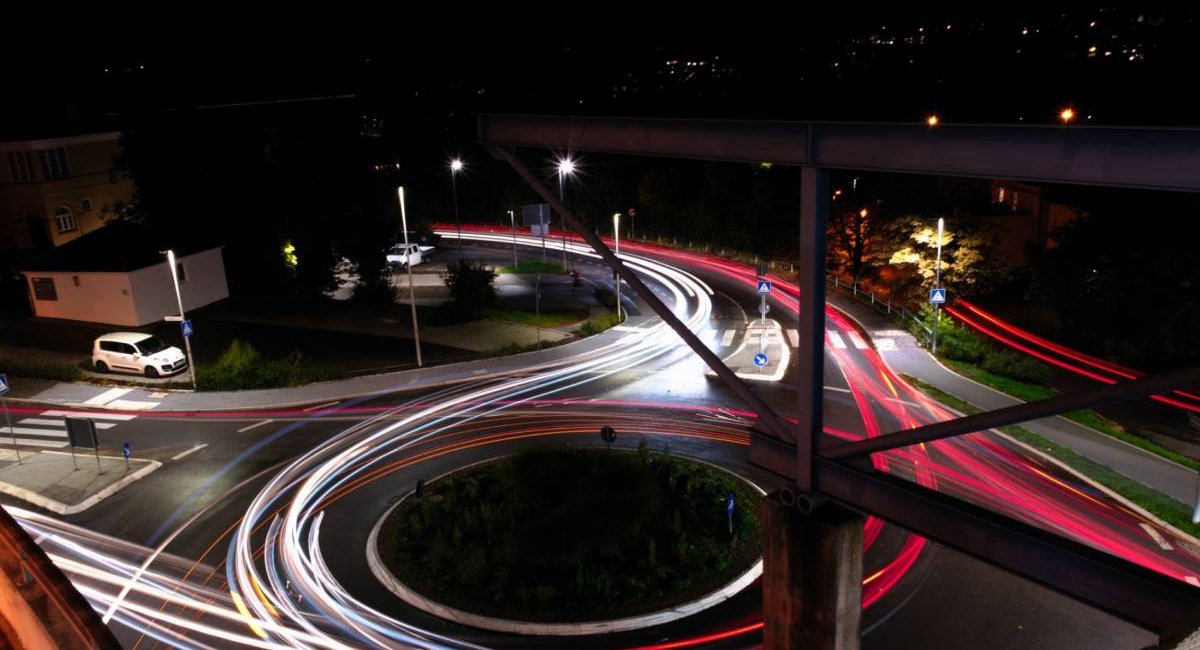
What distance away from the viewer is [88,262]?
111 ft

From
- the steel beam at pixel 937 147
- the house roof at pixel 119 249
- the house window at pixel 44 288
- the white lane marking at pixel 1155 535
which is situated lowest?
the white lane marking at pixel 1155 535

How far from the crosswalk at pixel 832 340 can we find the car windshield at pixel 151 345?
19.6 meters

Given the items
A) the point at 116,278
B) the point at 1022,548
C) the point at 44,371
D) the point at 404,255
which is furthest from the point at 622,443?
the point at 404,255

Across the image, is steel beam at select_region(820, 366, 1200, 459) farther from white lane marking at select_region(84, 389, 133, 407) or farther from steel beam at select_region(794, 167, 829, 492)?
white lane marking at select_region(84, 389, 133, 407)

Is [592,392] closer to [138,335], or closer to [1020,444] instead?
[1020,444]

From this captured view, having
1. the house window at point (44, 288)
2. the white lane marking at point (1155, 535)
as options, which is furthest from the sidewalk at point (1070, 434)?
the house window at point (44, 288)

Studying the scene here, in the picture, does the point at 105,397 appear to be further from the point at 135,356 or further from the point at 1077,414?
the point at 1077,414

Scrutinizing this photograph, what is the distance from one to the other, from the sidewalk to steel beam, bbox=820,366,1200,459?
14.2 metres

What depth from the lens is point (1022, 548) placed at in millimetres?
5965

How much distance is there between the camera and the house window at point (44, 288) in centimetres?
3434

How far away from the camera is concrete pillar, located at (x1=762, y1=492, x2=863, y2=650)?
7449mm

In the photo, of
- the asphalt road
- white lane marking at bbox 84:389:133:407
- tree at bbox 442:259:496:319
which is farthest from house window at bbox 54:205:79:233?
the asphalt road

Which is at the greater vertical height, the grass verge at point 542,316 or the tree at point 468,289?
the tree at point 468,289

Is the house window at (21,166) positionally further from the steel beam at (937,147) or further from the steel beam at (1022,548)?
the steel beam at (1022,548)
